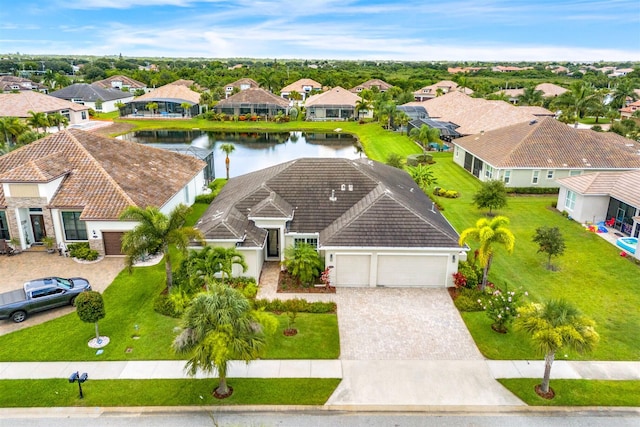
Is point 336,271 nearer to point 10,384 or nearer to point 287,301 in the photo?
point 287,301

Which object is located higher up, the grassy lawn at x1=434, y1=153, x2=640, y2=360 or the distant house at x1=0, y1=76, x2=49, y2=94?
the distant house at x1=0, y1=76, x2=49, y2=94

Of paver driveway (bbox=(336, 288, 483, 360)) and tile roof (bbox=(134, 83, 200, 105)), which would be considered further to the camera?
tile roof (bbox=(134, 83, 200, 105))

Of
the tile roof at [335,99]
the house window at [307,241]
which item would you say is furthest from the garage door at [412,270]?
the tile roof at [335,99]

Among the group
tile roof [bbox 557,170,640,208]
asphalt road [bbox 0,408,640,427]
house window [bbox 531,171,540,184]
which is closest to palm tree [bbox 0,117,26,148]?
asphalt road [bbox 0,408,640,427]

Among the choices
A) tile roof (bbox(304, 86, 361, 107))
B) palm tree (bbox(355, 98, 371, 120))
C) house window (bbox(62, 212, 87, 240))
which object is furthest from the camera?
tile roof (bbox(304, 86, 361, 107))

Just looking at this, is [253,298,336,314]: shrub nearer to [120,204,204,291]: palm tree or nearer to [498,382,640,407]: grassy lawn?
[120,204,204,291]: palm tree

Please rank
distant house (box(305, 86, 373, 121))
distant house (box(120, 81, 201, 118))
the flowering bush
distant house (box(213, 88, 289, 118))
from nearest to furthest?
the flowering bush < distant house (box(213, 88, 289, 118)) < distant house (box(305, 86, 373, 121)) < distant house (box(120, 81, 201, 118))

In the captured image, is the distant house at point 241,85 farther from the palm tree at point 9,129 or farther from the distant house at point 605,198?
the distant house at point 605,198
